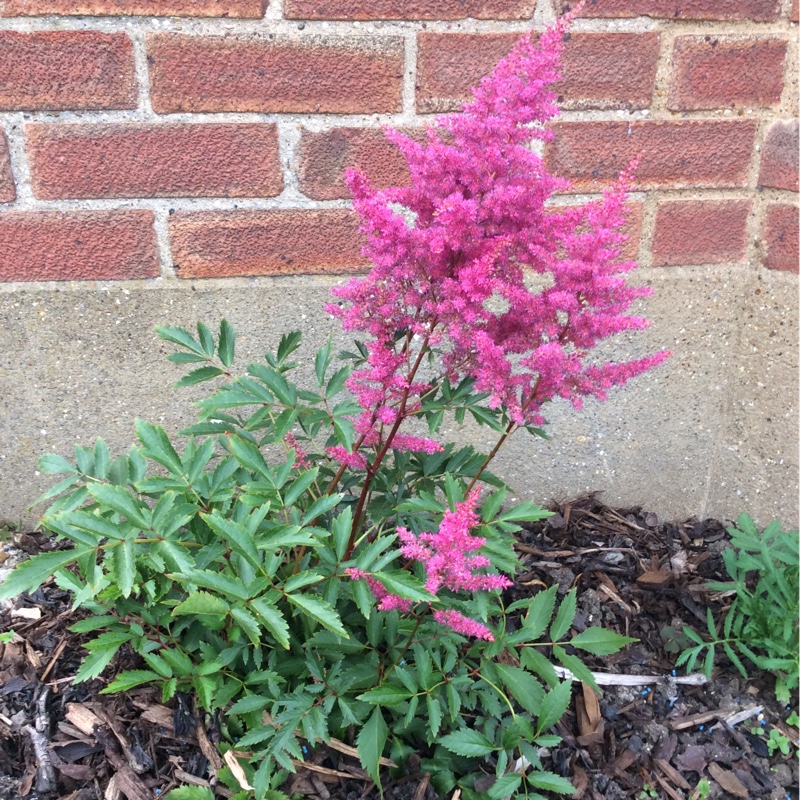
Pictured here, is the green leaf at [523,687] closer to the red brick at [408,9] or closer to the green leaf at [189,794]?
the green leaf at [189,794]

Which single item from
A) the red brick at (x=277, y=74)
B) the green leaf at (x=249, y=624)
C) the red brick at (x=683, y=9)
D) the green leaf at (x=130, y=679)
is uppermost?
the red brick at (x=683, y=9)

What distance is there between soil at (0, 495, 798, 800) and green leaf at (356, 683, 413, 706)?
159 mm

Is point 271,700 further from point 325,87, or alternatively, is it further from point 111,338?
point 325,87

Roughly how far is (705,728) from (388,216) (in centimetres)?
98

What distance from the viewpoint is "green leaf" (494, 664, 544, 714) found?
976 millimetres

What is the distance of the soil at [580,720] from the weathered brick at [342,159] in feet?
2.56

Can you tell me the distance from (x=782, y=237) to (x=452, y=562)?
105 cm

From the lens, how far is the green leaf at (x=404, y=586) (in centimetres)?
81

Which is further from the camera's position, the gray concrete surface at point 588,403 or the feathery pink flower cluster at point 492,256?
the gray concrete surface at point 588,403

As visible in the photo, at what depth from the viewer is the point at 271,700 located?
93 centimetres

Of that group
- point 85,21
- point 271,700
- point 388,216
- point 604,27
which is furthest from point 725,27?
point 271,700

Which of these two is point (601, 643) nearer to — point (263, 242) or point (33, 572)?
point (33, 572)

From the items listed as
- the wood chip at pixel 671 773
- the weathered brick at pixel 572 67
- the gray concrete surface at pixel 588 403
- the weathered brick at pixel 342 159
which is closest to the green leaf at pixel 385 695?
the wood chip at pixel 671 773

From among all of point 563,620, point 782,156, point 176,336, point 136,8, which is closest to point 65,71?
point 136,8
